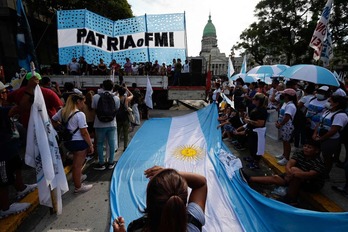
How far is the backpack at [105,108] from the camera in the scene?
4414mm

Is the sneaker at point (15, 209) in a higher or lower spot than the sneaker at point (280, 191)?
higher

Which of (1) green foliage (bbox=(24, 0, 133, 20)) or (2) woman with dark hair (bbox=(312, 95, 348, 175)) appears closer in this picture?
(2) woman with dark hair (bbox=(312, 95, 348, 175))

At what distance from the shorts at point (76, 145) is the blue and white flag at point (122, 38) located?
874 cm

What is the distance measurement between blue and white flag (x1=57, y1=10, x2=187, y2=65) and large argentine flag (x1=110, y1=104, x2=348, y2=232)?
19.6 feet

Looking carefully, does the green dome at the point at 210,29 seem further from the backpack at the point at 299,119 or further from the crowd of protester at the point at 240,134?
the backpack at the point at 299,119

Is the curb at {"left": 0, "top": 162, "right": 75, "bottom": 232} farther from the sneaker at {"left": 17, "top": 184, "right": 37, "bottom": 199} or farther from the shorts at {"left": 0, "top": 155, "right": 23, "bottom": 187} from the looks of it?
the shorts at {"left": 0, "top": 155, "right": 23, "bottom": 187}

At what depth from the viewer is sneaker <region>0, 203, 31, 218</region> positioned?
3.01 metres

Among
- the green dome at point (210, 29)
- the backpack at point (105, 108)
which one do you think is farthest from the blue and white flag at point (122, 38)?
the green dome at point (210, 29)

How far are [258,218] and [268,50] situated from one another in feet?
113

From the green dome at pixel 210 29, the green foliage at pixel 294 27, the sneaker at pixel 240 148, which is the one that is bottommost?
the sneaker at pixel 240 148

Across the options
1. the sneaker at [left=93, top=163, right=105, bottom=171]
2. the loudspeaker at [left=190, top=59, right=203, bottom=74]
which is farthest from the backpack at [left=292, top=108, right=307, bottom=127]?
the loudspeaker at [left=190, top=59, right=203, bottom=74]

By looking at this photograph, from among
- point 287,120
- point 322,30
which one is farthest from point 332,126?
point 322,30

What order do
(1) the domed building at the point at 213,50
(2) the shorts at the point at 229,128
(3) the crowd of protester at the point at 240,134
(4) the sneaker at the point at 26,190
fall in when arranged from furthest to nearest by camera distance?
(1) the domed building at the point at 213,50, (2) the shorts at the point at 229,128, (4) the sneaker at the point at 26,190, (3) the crowd of protester at the point at 240,134

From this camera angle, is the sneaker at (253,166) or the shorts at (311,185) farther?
the sneaker at (253,166)
